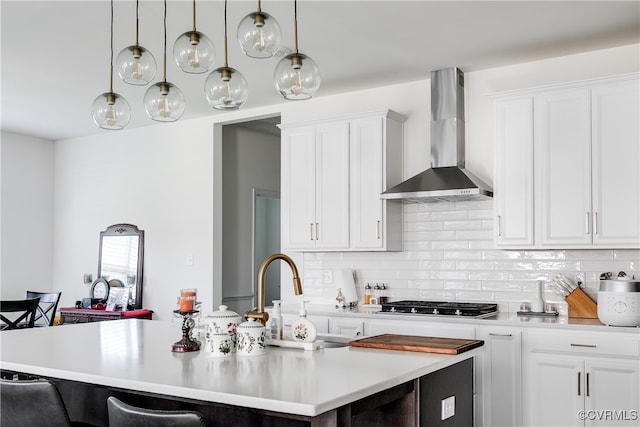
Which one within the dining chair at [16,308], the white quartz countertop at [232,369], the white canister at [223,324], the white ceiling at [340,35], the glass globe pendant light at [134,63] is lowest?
the dining chair at [16,308]

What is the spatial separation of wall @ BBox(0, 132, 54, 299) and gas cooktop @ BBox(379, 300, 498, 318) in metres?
4.71

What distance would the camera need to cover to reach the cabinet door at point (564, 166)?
4.23 meters

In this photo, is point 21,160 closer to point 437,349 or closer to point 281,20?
point 281,20

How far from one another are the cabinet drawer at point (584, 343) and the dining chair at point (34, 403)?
2.89m

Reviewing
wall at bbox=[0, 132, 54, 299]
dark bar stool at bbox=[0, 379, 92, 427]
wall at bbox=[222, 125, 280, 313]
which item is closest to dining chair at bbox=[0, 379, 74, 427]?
dark bar stool at bbox=[0, 379, 92, 427]

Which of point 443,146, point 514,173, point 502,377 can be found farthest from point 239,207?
point 502,377

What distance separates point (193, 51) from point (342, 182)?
2.75 meters

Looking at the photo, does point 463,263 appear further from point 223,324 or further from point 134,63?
point 134,63

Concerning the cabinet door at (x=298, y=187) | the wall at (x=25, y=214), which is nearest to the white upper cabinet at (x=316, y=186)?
the cabinet door at (x=298, y=187)

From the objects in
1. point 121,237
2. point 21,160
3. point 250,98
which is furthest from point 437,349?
point 21,160

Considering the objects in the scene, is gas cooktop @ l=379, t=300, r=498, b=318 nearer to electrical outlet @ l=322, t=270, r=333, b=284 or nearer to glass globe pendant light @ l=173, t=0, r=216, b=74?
electrical outlet @ l=322, t=270, r=333, b=284

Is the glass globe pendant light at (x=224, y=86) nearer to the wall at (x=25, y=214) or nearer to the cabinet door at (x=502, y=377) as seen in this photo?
the cabinet door at (x=502, y=377)

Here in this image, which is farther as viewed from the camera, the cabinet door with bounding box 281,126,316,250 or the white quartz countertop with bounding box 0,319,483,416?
the cabinet door with bounding box 281,126,316,250

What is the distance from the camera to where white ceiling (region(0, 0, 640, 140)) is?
3.76m
